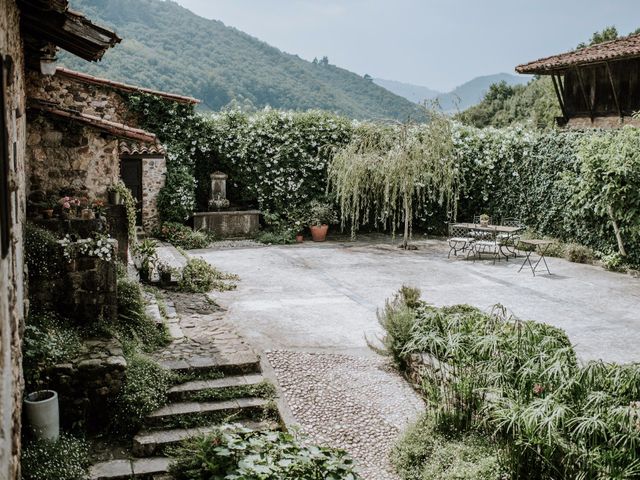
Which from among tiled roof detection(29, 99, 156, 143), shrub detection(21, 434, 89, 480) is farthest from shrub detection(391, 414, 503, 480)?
tiled roof detection(29, 99, 156, 143)

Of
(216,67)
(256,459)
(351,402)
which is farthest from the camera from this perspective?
(216,67)

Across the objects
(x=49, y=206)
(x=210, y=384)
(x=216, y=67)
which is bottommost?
(x=210, y=384)

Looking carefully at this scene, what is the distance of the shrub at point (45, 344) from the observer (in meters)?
5.62

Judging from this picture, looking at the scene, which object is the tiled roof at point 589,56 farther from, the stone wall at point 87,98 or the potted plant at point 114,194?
the potted plant at point 114,194

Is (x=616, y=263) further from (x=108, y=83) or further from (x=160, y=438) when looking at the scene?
(x=108, y=83)

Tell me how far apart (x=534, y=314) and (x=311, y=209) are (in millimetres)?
8305

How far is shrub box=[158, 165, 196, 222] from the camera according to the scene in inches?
597

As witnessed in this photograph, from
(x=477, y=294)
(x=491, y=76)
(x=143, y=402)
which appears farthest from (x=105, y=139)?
(x=491, y=76)

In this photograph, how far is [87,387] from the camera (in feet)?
19.5

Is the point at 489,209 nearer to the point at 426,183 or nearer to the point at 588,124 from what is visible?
the point at 426,183

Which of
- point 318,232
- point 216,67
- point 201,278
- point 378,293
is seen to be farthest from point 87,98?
point 216,67

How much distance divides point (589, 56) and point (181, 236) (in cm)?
Result: 1195

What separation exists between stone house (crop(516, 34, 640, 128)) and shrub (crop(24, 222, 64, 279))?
14446 mm

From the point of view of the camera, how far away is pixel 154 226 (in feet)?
49.9
